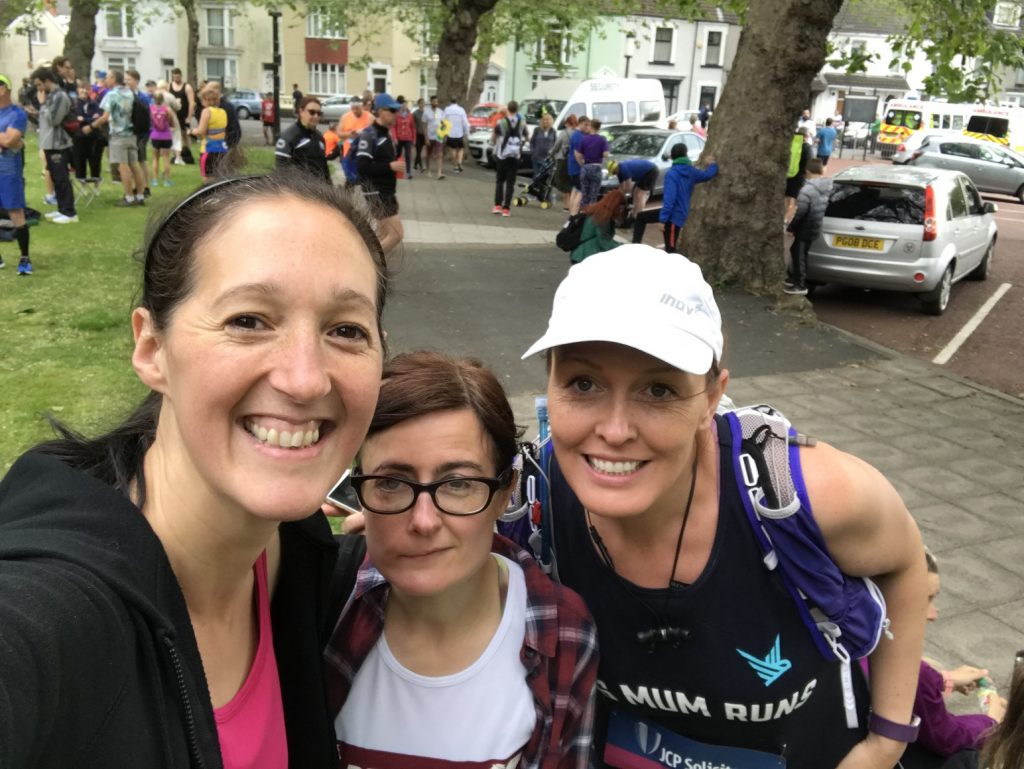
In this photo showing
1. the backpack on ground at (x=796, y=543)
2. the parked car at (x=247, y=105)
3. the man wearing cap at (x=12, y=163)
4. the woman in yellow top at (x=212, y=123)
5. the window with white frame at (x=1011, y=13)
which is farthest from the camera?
the parked car at (x=247, y=105)

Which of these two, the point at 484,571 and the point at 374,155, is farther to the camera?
the point at 374,155

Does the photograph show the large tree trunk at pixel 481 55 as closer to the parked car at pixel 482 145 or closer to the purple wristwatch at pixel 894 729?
the parked car at pixel 482 145

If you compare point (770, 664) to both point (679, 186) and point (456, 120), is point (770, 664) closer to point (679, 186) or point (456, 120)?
point (679, 186)

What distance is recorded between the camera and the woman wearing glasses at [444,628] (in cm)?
175

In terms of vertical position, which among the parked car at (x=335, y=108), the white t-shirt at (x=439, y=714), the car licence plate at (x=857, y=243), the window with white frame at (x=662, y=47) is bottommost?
the white t-shirt at (x=439, y=714)

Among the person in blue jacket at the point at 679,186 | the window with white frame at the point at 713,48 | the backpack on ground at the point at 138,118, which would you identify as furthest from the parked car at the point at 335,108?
the person in blue jacket at the point at 679,186

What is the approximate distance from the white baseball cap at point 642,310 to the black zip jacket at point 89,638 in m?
0.82

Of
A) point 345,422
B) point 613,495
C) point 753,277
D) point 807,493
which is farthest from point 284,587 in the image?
point 753,277

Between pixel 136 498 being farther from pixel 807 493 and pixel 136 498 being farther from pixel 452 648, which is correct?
pixel 807 493

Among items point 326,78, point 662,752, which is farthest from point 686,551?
point 326,78

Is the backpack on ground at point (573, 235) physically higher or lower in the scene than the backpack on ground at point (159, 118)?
lower

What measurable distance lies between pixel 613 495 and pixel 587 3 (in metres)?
31.7

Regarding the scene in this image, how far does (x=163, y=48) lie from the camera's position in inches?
2226

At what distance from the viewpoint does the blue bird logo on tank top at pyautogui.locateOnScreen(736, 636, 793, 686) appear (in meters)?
1.77
